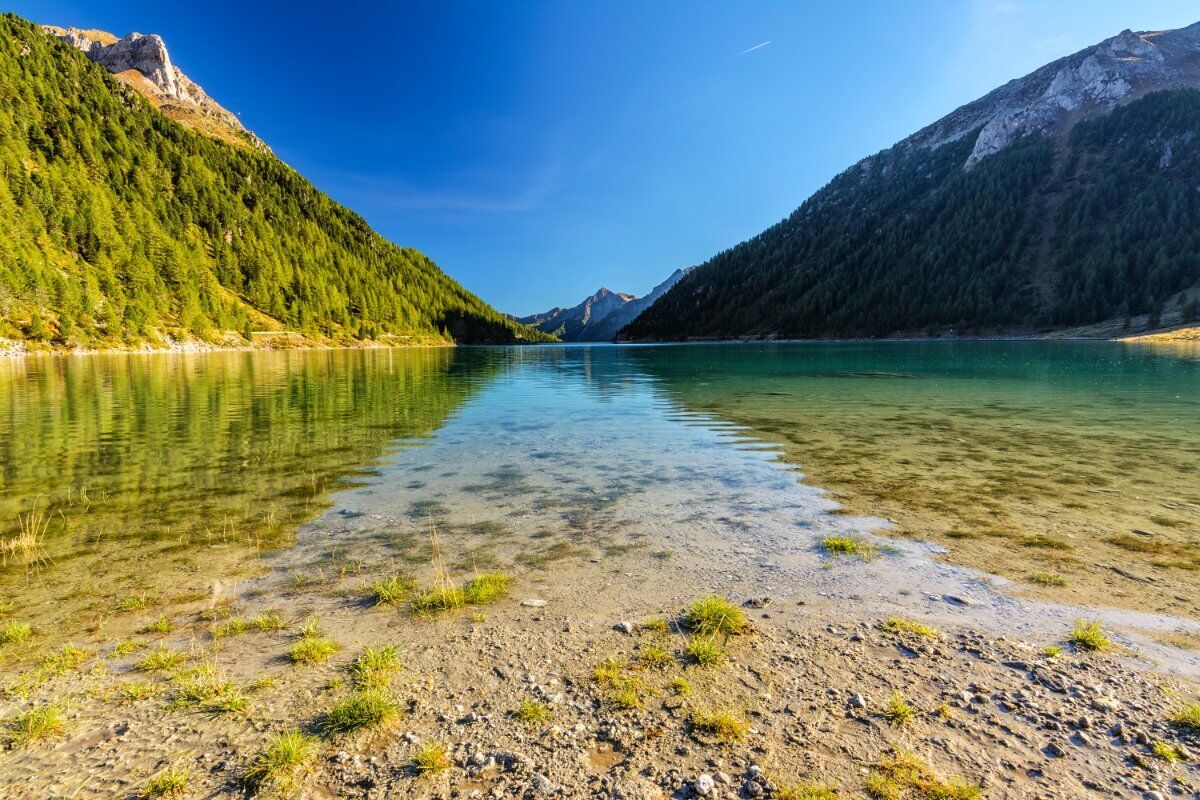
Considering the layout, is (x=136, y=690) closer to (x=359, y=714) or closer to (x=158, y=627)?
(x=158, y=627)

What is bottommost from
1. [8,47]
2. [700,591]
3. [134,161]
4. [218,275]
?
[700,591]

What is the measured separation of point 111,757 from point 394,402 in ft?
106

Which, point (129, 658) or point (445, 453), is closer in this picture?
point (129, 658)

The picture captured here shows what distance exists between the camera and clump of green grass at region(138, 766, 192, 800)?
175 inches

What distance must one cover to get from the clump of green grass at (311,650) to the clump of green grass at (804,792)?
5.65 m

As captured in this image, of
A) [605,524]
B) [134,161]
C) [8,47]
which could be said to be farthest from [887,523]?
[8,47]

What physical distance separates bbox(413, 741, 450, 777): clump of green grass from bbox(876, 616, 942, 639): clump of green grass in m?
6.06

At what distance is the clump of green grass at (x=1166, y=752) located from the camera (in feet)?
15.2

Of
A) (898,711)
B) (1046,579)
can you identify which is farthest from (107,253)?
(1046,579)

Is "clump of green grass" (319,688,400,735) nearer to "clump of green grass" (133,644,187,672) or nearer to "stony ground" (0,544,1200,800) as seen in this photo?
"stony ground" (0,544,1200,800)

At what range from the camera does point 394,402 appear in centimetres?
3547

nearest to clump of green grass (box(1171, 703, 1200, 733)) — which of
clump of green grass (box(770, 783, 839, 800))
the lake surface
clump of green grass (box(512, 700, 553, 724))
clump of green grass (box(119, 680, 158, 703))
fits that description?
the lake surface

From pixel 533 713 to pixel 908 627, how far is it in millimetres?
5465

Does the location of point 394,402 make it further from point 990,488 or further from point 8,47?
point 8,47
